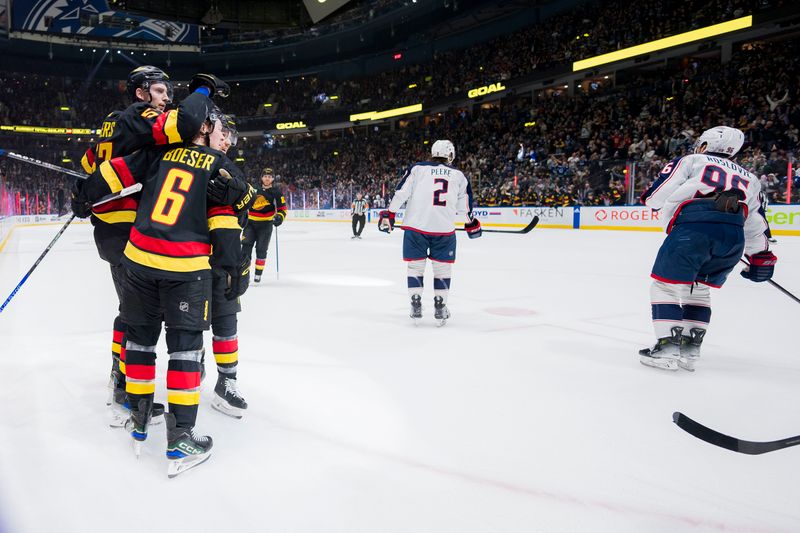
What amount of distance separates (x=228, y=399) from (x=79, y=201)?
104 centimetres

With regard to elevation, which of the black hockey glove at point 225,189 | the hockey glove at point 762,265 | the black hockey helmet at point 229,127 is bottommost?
the hockey glove at point 762,265

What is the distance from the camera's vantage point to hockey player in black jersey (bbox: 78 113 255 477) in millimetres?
1955

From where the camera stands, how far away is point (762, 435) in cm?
223

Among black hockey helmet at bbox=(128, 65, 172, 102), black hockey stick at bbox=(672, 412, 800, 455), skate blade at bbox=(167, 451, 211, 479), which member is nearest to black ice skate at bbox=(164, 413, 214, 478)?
skate blade at bbox=(167, 451, 211, 479)

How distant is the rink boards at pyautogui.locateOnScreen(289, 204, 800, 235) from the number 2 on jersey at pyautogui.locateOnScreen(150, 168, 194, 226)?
466 inches

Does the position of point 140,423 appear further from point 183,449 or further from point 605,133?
point 605,133

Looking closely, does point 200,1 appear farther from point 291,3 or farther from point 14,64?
point 14,64

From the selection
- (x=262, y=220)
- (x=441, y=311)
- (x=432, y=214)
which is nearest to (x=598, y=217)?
(x=262, y=220)

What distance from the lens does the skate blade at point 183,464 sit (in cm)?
190

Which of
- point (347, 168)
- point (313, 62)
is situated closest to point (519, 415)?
point (347, 168)

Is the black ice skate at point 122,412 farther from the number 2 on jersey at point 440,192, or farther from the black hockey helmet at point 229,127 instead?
the number 2 on jersey at point 440,192

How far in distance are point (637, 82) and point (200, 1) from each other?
14961 millimetres

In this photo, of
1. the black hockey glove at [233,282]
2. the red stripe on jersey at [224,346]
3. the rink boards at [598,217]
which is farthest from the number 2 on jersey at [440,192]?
the rink boards at [598,217]

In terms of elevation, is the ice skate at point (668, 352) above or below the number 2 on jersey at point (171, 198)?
below
